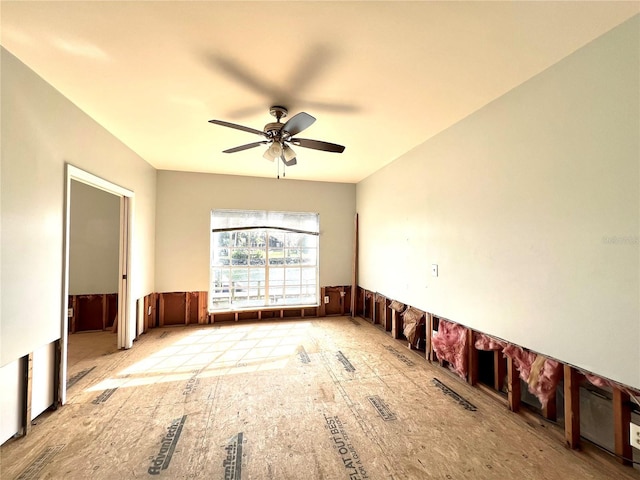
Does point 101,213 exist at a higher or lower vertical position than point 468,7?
lower

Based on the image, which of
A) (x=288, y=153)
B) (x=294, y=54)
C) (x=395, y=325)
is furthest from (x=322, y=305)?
(x=294, y=54)

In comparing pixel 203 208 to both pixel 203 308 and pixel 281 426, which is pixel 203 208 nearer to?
pixel 203 308

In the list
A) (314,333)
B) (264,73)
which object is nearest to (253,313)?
(314,333)

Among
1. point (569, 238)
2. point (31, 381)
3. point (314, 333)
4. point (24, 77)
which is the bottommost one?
point (314, 333)

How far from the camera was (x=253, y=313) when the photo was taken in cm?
496

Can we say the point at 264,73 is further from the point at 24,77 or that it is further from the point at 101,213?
the point at 101,213

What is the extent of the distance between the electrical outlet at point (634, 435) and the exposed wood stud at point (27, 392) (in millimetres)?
4048

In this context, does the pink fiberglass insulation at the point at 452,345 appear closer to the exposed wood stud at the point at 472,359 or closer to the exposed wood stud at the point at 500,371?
the exposed wood stud at the point at 472,359

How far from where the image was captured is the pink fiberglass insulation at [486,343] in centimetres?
237

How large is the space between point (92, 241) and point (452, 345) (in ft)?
17.8

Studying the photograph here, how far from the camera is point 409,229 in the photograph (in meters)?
3.60

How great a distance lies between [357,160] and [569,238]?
8.95 feet

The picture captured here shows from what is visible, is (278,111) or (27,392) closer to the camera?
(27,392)

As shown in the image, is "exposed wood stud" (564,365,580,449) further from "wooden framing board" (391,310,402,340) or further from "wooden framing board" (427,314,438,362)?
"wooden framing board" (391,310,402,340)
